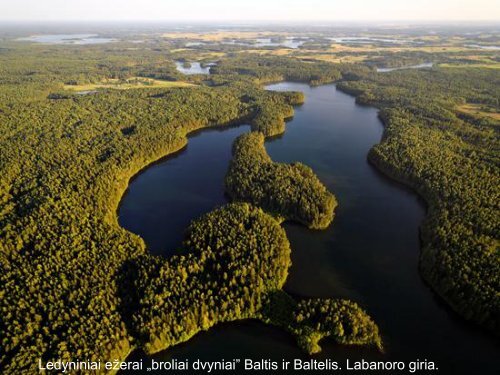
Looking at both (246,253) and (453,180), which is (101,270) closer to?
(246,253)

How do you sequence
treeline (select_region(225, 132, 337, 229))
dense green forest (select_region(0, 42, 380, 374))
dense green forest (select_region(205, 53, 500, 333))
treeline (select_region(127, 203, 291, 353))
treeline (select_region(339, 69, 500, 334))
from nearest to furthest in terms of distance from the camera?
dense green forest (select_region(0, 42, 380, 374)) < treeline (select_region(127, 203, 291, 353)) < treeline (select_region(339, 69, 500, 334)) < dense green forest (select_region(205, 53, 500, 333)) < treeline (select_region(225, 132, 337, 229))

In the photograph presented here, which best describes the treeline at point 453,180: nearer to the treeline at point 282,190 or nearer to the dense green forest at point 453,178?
the dense green forest at point 453,178

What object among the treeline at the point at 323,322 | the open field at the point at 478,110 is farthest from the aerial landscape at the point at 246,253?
the open field at the point at 478,110

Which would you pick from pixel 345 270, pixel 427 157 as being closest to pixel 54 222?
pixel 345 270

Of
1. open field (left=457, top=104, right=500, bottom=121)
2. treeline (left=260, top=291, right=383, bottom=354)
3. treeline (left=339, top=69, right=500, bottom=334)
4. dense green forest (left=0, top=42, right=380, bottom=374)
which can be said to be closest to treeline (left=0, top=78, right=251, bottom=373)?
dense green forest (left=0, top=42, right=380, bottom=374)

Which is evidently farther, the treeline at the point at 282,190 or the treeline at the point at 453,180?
the treeline at the point at 282,190

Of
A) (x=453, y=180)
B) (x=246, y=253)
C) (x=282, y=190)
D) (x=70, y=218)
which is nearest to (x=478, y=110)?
(x=453, y=180)

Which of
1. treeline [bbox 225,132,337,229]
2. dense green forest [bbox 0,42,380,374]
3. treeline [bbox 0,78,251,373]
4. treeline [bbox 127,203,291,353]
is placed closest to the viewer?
treeline [bbox 0,78,251,373]

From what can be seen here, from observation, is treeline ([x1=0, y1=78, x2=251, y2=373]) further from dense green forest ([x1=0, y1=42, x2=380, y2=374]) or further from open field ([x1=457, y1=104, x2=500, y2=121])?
open field ([x1=457, y1=104, x2=500, y2=121])
